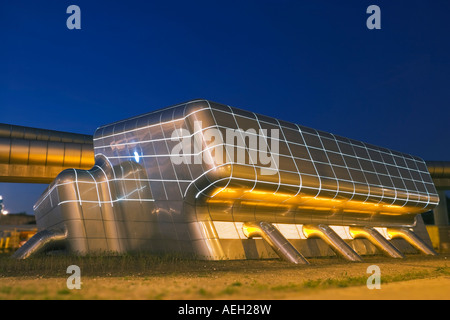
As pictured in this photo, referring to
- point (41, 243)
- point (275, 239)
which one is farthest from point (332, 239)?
point (41, 243)

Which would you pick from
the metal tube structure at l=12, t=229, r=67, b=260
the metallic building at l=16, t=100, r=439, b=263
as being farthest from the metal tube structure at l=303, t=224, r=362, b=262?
the metal tube structure at l=12, t=229, r=67, b=260

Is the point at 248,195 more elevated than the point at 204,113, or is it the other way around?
the point at 204,113

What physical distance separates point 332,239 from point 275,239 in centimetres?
545

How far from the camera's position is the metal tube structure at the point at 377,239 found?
31783mm

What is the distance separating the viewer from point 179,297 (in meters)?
10.1

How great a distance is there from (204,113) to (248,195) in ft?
18.2

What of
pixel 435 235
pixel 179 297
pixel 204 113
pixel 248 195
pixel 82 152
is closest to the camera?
pixel 179 297

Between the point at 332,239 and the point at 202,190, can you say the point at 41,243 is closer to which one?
the point at 202,190

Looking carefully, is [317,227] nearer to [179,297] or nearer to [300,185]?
[300,185]

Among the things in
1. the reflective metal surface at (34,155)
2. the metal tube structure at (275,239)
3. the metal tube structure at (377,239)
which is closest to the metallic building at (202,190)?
the metal tube structure at (275,239)
